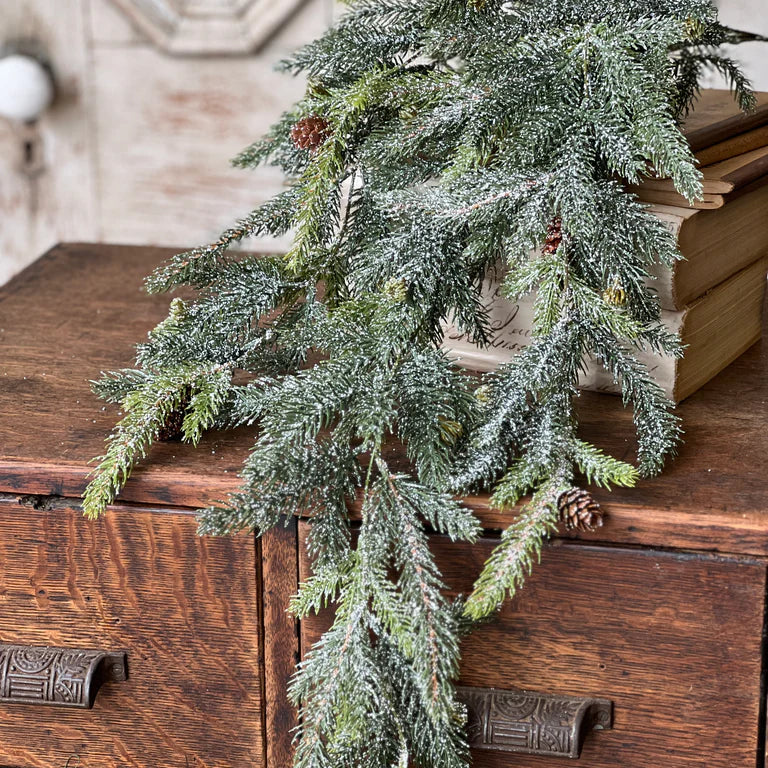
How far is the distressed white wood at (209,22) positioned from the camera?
4.44 feet

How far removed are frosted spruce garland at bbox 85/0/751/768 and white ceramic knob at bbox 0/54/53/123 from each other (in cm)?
80

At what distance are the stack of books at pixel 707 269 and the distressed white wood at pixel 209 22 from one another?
2.42 feet

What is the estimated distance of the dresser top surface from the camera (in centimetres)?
58

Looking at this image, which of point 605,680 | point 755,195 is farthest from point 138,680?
point 755,195

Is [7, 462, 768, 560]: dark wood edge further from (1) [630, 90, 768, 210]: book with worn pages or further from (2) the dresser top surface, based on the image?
(1) [630, 90, 768, 210]: book with worn pages

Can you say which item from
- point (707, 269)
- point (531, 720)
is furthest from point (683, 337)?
point (531, 720)

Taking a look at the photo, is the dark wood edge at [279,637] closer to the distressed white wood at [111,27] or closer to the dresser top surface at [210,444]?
the dresser top surface at [210,444]

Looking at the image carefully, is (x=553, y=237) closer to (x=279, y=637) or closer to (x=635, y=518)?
(x=635, y=518)

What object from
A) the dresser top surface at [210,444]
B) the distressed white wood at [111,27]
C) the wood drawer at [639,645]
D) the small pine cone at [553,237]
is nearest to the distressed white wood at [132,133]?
the distressed white wood at [111,27]

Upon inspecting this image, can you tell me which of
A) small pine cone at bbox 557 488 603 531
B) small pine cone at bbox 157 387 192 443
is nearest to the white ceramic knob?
small pine cone at bbox 157 387 192 443

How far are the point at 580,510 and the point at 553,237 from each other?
0.18m

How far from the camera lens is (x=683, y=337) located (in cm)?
70

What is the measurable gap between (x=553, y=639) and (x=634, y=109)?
33cm

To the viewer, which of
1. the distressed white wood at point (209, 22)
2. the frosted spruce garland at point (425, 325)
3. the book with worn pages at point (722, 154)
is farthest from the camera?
the distressed white wood at point (209, 22)
